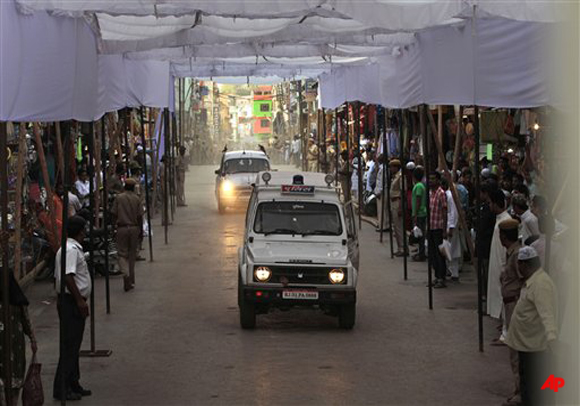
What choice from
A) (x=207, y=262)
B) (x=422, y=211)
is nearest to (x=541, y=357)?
(x=422, y=211)

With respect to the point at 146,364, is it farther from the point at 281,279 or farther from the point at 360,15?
the point at 360,15

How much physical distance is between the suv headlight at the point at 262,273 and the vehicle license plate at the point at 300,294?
0.97 ft

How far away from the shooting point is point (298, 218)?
15.8 meters

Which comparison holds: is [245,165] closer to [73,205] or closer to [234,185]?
[234,185]

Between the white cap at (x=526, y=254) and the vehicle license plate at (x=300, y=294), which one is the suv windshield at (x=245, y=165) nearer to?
the vehicle license plate at (x=300, y=294)

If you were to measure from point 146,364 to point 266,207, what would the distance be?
3.45 metres

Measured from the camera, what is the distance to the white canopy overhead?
10.8 metres

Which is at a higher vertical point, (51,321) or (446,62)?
(446,62)

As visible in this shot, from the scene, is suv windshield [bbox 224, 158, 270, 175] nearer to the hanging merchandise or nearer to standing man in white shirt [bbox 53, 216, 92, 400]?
the hanging merchandise

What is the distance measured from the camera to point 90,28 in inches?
488

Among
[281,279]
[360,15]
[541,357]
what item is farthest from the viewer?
[281,279]

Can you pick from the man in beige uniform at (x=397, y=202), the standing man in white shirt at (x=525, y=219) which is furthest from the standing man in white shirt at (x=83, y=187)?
the standing man in white shirt at (x=525, y=219)

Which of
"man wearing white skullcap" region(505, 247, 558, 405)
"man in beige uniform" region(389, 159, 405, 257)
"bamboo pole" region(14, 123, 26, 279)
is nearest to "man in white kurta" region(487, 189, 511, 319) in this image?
"man wearing white skullcap" region(505, 247, 558, 405)

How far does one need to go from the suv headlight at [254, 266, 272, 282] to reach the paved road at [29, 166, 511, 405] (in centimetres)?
76
